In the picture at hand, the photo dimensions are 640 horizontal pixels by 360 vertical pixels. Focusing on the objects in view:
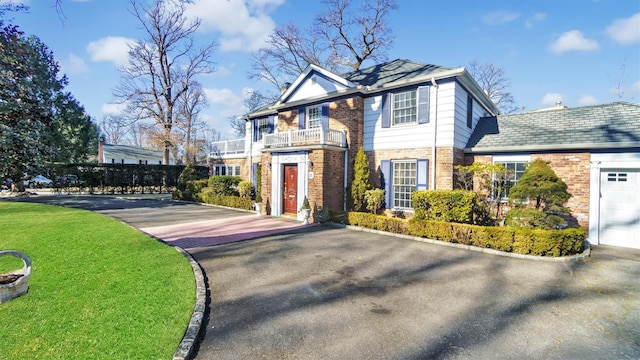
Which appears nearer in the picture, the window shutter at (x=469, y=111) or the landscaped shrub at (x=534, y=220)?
the landscaped shrub at (x=534, y=220)

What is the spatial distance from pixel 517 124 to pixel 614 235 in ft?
16.9

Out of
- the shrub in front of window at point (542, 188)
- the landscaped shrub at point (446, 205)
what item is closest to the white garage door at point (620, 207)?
the shrub in front of window at point (542, 188)

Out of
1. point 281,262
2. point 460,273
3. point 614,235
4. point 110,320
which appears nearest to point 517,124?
point 614,235

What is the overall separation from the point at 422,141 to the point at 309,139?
4979 mm

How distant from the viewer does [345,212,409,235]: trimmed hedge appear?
10102 millimetres

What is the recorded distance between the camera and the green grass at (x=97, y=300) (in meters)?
3.59

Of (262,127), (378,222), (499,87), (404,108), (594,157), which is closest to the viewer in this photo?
(594,157)

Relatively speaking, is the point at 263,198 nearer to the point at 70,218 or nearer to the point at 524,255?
the point at 70,218

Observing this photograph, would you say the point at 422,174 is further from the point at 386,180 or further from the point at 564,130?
the point at 564,130

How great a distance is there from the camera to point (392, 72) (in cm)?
1402

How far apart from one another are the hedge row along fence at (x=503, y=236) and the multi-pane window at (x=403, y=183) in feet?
7.92

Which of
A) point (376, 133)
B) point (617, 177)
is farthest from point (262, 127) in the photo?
point (617, 177)

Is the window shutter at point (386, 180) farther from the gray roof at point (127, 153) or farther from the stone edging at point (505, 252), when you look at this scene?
the gray roof at point (127, 153)

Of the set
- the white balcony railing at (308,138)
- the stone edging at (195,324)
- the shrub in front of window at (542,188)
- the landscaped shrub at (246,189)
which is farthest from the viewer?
the landscaped shrub at (246,189)
